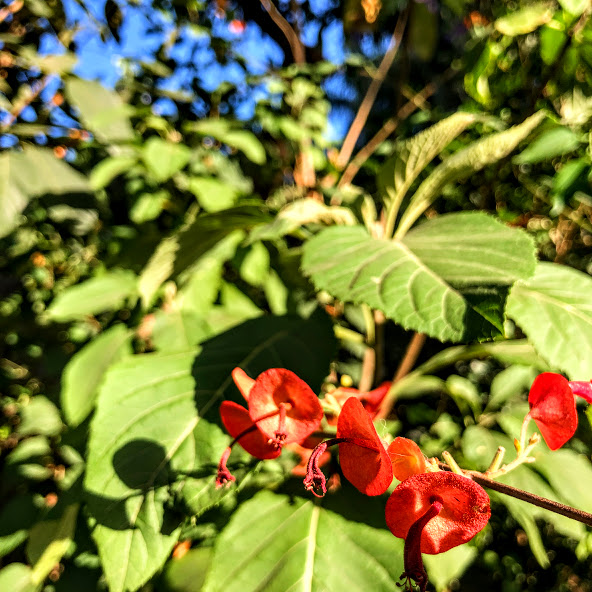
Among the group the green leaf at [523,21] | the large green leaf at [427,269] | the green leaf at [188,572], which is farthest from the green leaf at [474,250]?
the green leaf at [188,572]

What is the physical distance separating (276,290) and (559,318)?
85 cm

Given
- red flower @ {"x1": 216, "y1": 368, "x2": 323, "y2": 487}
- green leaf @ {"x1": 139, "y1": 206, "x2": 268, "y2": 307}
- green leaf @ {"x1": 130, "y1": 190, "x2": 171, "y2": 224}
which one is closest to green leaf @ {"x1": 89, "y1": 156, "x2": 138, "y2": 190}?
green leaf @ {"x1": 130, "y1": 190, "x2": 171, "y2": 224}

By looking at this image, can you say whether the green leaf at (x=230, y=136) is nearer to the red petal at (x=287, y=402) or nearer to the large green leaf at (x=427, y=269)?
the large green leaf at (x=427, y=269)

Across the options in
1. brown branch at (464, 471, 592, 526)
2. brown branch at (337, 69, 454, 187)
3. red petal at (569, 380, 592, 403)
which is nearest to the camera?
brown branch at (464, 471, 592, 526)

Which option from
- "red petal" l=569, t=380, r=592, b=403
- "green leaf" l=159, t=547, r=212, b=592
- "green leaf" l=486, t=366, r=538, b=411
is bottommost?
"green leaf" l=486, t=366, r=538, b=411

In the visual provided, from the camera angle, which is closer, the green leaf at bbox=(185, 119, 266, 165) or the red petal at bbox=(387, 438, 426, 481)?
the red petal at bbox=(387, 438, 426, 481)

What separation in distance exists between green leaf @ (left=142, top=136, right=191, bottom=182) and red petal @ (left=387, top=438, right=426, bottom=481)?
1022mm

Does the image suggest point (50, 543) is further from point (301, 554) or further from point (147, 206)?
point (147, 206)

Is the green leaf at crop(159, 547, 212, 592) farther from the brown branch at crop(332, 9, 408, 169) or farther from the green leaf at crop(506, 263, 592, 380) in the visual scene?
the brown branch at crop(332, 9, 408, 169)

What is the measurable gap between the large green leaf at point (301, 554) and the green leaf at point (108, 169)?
3.36 feet

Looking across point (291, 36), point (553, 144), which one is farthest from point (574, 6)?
point (291, 36)

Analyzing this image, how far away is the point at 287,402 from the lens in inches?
14.1

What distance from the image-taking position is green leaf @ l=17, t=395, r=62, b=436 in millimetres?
1318

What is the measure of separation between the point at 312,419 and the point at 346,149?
5.10ft
